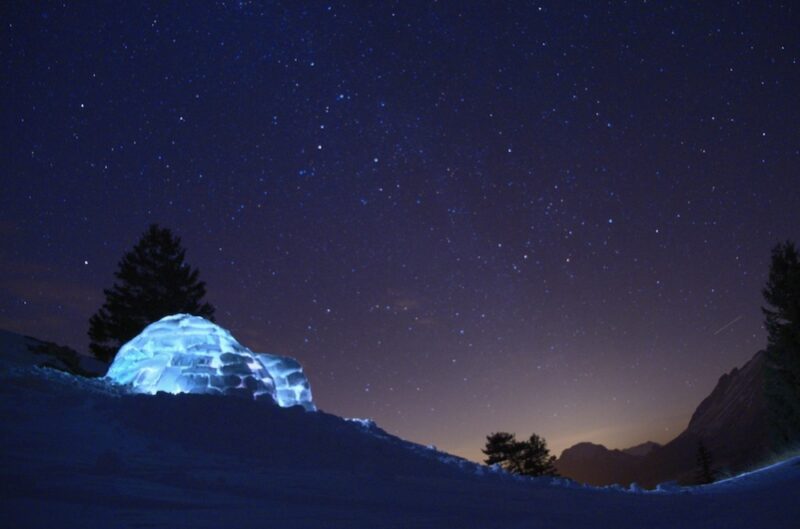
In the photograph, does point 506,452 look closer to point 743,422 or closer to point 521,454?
point 521,454

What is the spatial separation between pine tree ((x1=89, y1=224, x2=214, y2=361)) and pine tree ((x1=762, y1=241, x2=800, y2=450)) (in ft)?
83.8

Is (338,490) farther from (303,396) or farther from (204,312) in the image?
(204,312)

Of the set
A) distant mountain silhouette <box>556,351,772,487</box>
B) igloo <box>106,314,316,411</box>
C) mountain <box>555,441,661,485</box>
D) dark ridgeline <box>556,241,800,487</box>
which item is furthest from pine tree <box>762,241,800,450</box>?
mountain <box>555,441,661,485</box>

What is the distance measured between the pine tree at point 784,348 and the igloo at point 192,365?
64.4 ft

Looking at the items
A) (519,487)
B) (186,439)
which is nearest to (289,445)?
(186,439)

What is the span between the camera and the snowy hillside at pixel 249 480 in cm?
373

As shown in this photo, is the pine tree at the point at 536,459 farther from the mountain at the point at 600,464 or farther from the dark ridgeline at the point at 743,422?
the mountain at the point at 600,464

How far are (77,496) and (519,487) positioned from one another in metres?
4.94

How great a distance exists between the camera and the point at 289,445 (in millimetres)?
6520

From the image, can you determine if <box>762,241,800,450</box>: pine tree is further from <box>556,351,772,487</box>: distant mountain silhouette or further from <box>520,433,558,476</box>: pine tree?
<box>556,351,772,487</box>: distant mountain silhouette

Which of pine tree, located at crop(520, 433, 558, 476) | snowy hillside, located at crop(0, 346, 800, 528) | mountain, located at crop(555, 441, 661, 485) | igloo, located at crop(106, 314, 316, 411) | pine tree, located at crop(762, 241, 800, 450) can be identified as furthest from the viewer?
mountain, located at crop(555, 441, 661, 485)

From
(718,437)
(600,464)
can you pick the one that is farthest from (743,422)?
(600,464)

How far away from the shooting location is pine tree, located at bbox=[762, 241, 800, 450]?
19797 mm

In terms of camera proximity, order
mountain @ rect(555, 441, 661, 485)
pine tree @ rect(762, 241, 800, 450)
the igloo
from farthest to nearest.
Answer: mountain @ rect(555, 441, 661, 485)
pine tree @ rect(762, 241, 800, 450)
the igloo
